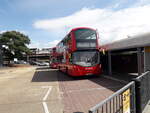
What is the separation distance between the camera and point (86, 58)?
11703mm

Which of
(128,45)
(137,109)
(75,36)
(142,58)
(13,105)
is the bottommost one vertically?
(13,105)

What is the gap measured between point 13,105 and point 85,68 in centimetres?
673

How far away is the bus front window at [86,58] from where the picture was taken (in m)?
11.5

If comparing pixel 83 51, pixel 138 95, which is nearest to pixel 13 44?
pixel 83 51

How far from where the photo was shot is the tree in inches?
1676

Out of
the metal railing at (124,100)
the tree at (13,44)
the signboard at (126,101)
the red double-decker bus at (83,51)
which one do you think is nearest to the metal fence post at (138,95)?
the metal railing at (124,100)

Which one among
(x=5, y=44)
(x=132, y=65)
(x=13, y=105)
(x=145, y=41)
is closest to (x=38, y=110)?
(x=13, y=105)

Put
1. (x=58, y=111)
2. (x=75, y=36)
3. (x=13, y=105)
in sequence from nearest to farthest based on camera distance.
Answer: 1. (x=58, y=111)
2. (x=13, y=105)
3. (x=75, y=36)

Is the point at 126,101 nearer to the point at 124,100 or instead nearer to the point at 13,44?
the point at 124,100

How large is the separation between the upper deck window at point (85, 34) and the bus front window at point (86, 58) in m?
1.25

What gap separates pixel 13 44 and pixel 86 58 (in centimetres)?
3708

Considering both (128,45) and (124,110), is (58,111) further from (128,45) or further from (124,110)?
(128,45)

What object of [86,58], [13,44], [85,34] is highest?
[13,44]

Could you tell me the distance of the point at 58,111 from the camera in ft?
16.2
